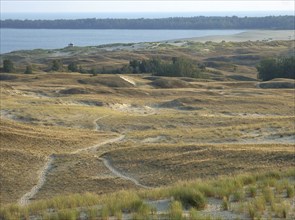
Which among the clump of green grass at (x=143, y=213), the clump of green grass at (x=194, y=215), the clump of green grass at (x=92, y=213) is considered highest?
the clump of green grass at (x=194, y=215)

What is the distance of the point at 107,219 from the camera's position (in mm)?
11523

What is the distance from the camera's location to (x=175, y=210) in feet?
38.1

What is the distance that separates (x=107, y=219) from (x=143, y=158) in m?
13.6

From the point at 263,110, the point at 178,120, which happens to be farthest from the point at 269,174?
the point at 263,110

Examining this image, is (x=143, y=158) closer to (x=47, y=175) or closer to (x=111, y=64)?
(x=47, y=175)

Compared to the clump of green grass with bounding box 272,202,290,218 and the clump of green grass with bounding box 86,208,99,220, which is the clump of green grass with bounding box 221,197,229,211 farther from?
the clump of green grass with bounding box 86,208,99,220

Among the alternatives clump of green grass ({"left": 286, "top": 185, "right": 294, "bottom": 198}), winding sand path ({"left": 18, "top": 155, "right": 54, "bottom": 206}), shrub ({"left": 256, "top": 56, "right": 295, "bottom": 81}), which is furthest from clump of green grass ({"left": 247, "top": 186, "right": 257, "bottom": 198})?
shrub ({"left": 256, "top": 56, "right": 295, "bottom": 81})

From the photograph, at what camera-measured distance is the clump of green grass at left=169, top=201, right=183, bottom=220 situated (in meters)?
11.3

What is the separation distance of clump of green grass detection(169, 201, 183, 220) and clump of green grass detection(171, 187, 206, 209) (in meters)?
0.46

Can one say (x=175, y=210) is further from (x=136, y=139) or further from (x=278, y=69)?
(x=278, y=69)

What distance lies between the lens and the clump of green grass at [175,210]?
11.3 m

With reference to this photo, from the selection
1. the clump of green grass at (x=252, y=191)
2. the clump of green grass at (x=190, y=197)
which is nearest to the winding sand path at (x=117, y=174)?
the clump of green grass at (x=190, y=197)

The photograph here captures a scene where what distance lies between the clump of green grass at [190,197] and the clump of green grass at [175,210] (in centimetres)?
46

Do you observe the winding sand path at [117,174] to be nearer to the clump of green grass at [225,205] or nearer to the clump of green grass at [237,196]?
the clump of green grass at [237,196]
